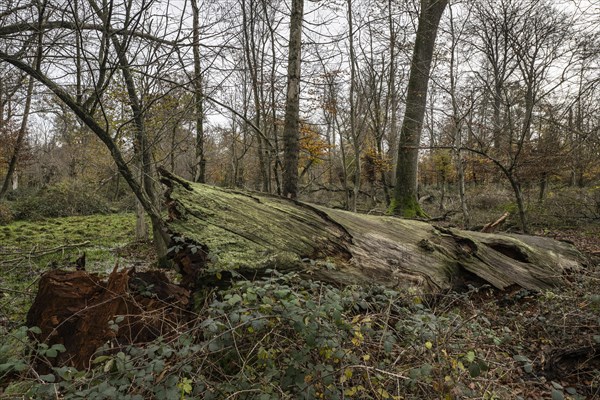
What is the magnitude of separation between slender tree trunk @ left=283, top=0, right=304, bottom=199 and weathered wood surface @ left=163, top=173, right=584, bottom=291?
1.76m

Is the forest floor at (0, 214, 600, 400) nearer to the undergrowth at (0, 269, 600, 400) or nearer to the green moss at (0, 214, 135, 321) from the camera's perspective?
the undergrowth at (0, 269, 600, 400)

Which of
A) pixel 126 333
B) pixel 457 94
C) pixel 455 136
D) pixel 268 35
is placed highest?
pixel 268 35

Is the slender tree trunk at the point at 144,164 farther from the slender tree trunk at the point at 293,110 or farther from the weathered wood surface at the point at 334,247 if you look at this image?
the slender tree trunk at the point at 293,110

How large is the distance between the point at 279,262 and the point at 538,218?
9.75m

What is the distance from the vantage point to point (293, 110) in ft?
18.9

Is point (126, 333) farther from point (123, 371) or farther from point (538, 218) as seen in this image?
point (538, 218)

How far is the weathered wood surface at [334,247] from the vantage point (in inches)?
112

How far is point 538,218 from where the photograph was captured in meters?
9.45

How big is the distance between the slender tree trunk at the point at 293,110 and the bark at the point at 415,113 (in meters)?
3.58

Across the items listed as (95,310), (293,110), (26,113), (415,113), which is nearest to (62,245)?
(26,113)

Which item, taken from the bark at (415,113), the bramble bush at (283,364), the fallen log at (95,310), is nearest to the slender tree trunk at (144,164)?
the fallen log at (95,310)

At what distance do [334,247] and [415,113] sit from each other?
6.44m

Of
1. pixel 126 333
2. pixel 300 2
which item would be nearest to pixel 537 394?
pixel 126 333

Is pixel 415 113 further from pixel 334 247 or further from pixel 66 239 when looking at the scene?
pixel 66 239
